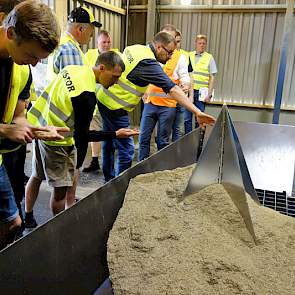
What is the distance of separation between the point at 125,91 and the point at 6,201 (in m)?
1.31

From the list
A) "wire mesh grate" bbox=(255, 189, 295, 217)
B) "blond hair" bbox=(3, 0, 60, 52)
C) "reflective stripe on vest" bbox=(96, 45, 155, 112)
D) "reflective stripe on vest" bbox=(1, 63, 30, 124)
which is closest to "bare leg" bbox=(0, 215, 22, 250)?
"reflective stripe on vest" bbox=(1, 63, 30, 124)

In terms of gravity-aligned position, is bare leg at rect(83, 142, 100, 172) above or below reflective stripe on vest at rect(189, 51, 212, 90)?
below

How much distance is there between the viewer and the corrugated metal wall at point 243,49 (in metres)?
4.98

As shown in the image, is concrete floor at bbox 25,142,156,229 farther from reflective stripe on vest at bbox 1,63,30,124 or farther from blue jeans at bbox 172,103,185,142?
blue jeans at bbox 172,103,185,142

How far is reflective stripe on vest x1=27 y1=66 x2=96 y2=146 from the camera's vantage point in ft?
5.45

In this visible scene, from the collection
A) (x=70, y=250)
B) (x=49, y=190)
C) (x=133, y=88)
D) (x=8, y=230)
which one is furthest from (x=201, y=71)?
(x=70, y=250)

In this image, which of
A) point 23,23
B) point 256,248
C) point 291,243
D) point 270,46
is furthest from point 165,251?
point 270,46

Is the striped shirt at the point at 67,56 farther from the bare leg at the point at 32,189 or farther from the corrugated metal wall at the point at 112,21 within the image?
the corrugated metal wall at the point at 112,21

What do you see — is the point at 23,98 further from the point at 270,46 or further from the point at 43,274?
the point at 270,46

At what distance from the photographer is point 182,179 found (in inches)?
61.4

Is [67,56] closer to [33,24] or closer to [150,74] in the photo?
[150,74]

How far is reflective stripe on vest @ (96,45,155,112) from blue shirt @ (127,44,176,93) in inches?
1.4

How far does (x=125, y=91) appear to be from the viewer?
8.00ft

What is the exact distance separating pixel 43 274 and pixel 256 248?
0.67 m
